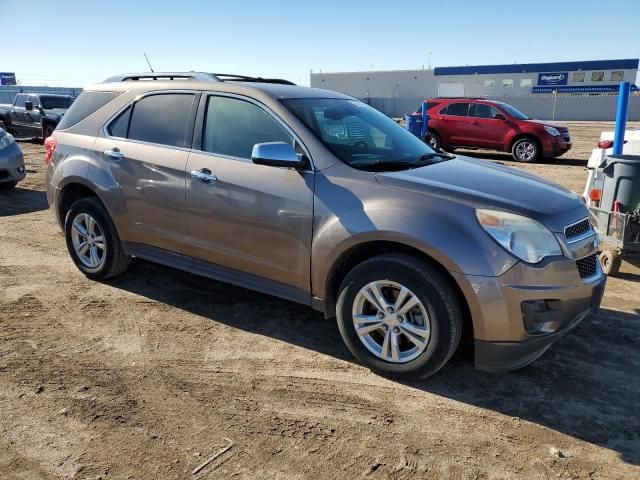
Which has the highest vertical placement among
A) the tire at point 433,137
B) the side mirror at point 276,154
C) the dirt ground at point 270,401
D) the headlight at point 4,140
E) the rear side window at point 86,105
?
the rear side window at point 86,105

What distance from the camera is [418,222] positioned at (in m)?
2.97

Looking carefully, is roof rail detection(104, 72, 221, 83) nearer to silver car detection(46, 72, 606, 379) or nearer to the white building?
silver car detection(46, 72, 606, 379)

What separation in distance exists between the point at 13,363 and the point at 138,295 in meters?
1.29

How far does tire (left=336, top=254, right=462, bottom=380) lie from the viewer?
2957 mm

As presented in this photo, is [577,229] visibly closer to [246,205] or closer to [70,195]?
[246,205]

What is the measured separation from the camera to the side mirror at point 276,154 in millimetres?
3303

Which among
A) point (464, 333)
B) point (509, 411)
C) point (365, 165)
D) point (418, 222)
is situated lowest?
point (509, 411)

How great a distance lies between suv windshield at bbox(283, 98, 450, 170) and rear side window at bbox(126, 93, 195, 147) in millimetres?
912

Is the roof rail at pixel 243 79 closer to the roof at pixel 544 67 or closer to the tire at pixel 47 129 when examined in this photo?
the tire at pixel 47 129

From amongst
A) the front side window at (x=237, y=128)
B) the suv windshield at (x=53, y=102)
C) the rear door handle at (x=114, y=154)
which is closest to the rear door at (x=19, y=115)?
the suv windshield at (x=53, y=102)

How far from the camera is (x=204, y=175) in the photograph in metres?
3.78

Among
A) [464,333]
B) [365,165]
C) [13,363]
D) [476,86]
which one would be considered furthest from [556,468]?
[476,86]

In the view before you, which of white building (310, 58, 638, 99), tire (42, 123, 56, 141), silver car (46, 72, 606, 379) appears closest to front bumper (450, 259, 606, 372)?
silver car (46, 72, 606, 379)

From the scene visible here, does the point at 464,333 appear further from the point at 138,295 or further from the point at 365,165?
the point at 138,295
